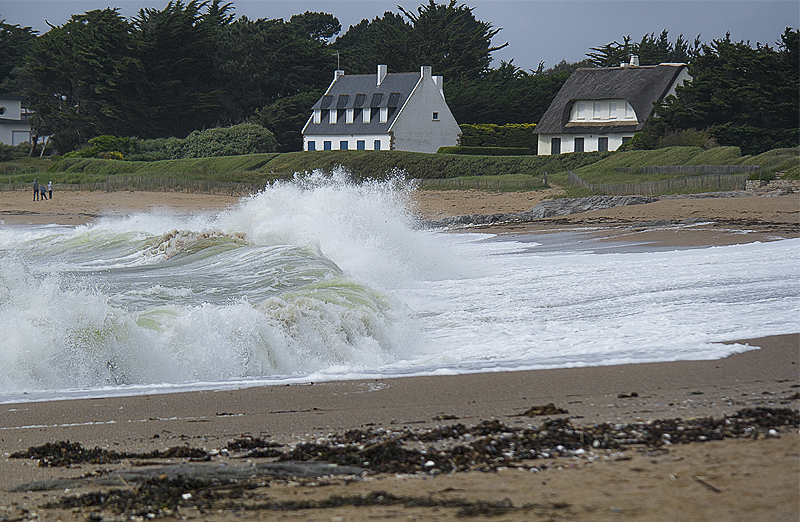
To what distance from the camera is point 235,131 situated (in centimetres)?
5050

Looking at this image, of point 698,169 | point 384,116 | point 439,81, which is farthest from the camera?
point 439,81

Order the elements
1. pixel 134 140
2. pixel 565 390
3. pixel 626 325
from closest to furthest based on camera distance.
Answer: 1. pixel 565 390
2. pixel 626 325
3. pixel 134 140

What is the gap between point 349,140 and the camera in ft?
176

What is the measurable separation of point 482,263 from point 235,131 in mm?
36947

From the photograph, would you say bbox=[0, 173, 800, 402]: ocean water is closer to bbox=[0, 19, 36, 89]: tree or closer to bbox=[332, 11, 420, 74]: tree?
bbox=[332, 11, 420, 74]: tree

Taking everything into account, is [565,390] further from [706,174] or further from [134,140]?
[134,140]

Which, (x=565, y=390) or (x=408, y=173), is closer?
(x=565, y=390)

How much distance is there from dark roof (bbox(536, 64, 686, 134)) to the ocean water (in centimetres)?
3023

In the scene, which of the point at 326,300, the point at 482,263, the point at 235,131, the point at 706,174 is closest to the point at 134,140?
the point at 235,131

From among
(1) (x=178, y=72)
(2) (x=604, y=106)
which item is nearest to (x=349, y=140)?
(1) (x=178, y=72)

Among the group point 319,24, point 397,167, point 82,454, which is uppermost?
point 319,24

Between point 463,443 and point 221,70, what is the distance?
5731 centimetres

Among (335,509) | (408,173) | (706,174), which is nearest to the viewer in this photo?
(335,509)

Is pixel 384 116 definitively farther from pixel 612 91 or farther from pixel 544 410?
pixel 544 410
